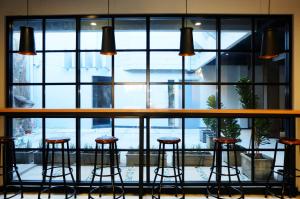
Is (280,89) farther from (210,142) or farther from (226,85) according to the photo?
(210,142)

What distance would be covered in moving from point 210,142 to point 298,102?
146 cm

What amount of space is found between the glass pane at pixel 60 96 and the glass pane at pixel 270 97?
116 inches

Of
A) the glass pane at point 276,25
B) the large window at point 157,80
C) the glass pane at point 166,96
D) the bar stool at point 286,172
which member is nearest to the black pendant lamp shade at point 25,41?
the large window at point 157,80

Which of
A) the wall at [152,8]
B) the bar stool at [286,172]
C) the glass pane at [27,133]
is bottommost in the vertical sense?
the bar stool at [286,172]

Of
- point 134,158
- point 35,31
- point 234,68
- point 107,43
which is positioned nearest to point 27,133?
point 35,31

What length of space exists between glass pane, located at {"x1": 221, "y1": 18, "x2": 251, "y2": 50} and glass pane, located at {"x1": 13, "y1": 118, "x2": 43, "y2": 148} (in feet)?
10.7

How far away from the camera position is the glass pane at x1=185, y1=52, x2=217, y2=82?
3.95 metres

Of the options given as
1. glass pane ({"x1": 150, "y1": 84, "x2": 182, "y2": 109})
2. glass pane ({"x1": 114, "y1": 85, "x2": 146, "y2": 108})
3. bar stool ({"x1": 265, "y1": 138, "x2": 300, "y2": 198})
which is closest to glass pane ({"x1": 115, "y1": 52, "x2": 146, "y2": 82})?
glass pane ({"x1": 114, "y1": 85, "x2": 146, "y2": 108})

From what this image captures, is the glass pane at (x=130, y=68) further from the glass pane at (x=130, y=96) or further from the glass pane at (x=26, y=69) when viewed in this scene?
the glass pane at (x=26, y=69)

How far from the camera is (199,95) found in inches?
156

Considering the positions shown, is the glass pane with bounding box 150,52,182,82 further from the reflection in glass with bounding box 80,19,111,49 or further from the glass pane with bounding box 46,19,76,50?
the glass pane with bounding box 46,19,76,50

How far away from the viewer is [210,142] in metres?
3.99

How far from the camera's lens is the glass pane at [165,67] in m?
3.95

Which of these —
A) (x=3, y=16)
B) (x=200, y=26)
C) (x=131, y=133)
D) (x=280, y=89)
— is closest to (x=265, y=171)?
(x=280, y=89)
